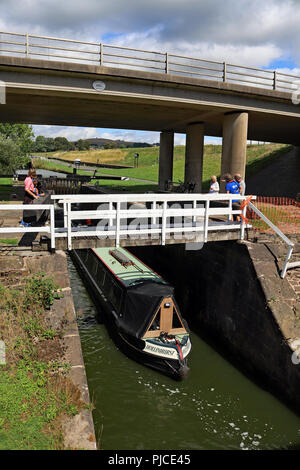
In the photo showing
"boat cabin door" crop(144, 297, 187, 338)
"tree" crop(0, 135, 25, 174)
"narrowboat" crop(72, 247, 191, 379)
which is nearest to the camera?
"narrowboat" crop(72, 247, 191, 379)

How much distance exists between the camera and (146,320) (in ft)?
35.3

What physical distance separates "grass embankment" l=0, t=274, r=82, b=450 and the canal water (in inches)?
91.6

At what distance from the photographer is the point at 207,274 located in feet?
45.6

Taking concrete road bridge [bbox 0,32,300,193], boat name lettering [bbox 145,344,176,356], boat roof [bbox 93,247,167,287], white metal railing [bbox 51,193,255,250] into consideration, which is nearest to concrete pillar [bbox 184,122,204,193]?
concrete road bridge [bbox 0,32,300,193]

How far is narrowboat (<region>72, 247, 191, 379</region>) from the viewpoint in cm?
1031

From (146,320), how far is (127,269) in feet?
10.3

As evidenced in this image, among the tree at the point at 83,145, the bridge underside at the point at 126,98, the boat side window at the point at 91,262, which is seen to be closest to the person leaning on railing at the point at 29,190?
the boat side window at the point at 91,262

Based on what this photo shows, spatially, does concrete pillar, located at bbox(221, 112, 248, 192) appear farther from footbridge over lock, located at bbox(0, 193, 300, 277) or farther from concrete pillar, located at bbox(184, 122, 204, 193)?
footbridge over lock, located at bbox(0, 193, 300, 277)

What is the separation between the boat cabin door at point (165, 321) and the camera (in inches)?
424

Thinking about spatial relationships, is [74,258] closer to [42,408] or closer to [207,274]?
[207,274]

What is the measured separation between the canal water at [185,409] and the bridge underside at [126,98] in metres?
12.0

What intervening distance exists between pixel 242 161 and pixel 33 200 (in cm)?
1292

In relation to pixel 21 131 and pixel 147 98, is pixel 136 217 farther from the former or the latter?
pixel 21 131

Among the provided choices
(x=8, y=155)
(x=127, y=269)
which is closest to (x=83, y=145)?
(x=8, y=155)
